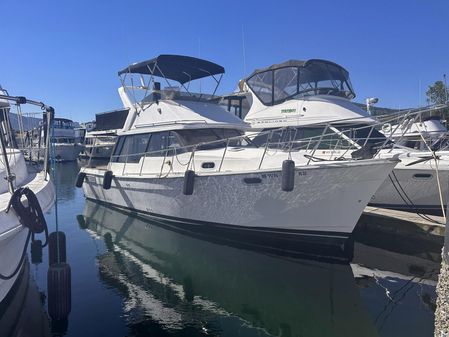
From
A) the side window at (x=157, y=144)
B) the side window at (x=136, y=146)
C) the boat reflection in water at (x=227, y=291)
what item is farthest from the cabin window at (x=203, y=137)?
the boat reflection in water at (x=227, y=291)

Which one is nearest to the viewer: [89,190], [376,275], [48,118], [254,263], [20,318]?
[20,318]

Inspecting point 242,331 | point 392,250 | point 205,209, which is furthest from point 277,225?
point 242,331

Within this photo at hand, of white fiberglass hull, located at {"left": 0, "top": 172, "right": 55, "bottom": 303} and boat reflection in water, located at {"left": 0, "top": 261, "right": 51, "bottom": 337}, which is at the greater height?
white fiberglass hull, located at {"left": 0, "top": 172, "right": 55, "bottom": 303}

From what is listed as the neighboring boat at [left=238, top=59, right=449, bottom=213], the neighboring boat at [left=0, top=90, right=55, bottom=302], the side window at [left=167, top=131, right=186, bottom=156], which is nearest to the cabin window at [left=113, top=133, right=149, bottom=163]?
the side window at [left=167, top=131, right=186, bottom=156]

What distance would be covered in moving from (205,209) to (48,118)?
13.6 feet

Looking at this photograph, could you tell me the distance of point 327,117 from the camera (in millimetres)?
11180

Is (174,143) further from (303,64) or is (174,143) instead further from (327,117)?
(303,64)

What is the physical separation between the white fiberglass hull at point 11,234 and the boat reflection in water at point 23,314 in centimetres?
41

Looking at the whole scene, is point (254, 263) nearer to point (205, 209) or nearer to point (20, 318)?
point (205, 209)

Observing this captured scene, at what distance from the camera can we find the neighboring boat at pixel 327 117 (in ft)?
33.2

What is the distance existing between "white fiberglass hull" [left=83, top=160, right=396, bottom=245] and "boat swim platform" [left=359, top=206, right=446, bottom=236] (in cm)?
201

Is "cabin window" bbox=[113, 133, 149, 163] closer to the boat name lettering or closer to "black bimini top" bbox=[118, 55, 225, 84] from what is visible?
"black bimini top" bbox=[118, 55, 225, 84]

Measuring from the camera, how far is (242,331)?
508 cm

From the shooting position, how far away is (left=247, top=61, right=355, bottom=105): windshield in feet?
39.2
